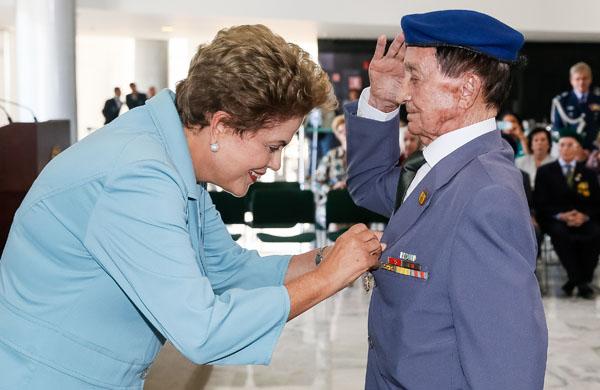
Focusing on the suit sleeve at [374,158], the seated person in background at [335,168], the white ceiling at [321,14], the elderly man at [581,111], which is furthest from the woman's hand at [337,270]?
the white ceiling at [321,14]

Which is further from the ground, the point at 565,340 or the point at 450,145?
the point at 450,145

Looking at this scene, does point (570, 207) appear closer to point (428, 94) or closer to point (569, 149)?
point (569, 149)

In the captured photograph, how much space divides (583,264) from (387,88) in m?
5.79

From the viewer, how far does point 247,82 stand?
Answer: 1.61m

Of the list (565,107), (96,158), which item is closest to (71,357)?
(96,158)

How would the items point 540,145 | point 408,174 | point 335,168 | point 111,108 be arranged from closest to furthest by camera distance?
point 408,174
point 540,145
point 335,168
point 111,108

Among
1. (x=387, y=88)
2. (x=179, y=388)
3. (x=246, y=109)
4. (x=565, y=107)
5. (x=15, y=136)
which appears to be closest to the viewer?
(x=246, y=109)

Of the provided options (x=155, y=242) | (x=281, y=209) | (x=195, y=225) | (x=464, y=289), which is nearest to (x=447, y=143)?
(x=464, y=289)

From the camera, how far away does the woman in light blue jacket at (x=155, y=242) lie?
1.46 m

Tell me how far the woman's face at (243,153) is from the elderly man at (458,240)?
29cm

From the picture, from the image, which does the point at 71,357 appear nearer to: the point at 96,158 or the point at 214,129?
the point at 96,158

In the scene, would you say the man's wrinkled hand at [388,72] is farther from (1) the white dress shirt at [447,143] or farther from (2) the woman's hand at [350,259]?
(2) the woman's hand at [350,259]

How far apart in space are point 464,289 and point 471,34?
1.58 feet

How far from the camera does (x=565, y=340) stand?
5648mm
